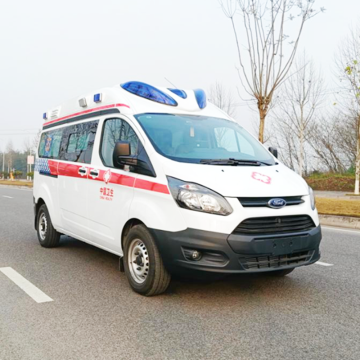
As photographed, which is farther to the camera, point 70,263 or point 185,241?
point 70,263

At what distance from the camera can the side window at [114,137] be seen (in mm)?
4613

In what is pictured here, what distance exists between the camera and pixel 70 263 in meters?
5.75

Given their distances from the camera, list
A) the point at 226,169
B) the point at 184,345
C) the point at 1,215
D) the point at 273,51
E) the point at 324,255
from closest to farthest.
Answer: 1. the point at 184,345
2. the point at 226,169
3. the point at 324,255
4. the point at 1,215
5. the point at 273,51

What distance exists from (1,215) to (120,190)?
25.5 feet

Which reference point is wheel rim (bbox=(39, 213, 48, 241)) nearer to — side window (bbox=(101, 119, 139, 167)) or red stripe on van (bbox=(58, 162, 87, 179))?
red stripe on van (bbox=(58, 162, 87, 179))

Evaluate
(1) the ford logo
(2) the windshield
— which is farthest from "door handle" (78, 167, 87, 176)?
(1) the ford logo

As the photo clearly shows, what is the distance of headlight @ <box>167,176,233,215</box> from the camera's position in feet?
12.5

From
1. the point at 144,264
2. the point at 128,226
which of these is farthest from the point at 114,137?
the point at 144,264

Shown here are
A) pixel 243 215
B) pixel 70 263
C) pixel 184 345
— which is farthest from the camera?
pixel 70 263

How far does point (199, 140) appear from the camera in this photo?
4.75 m

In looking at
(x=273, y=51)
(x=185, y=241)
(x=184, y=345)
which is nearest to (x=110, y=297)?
(x=185, y=241)

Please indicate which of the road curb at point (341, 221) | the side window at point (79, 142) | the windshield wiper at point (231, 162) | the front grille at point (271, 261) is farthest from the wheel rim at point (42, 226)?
the road curb at point (341, 221)

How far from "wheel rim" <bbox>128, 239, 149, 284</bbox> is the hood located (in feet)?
2.65

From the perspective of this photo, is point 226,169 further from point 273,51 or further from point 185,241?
point 273,51
